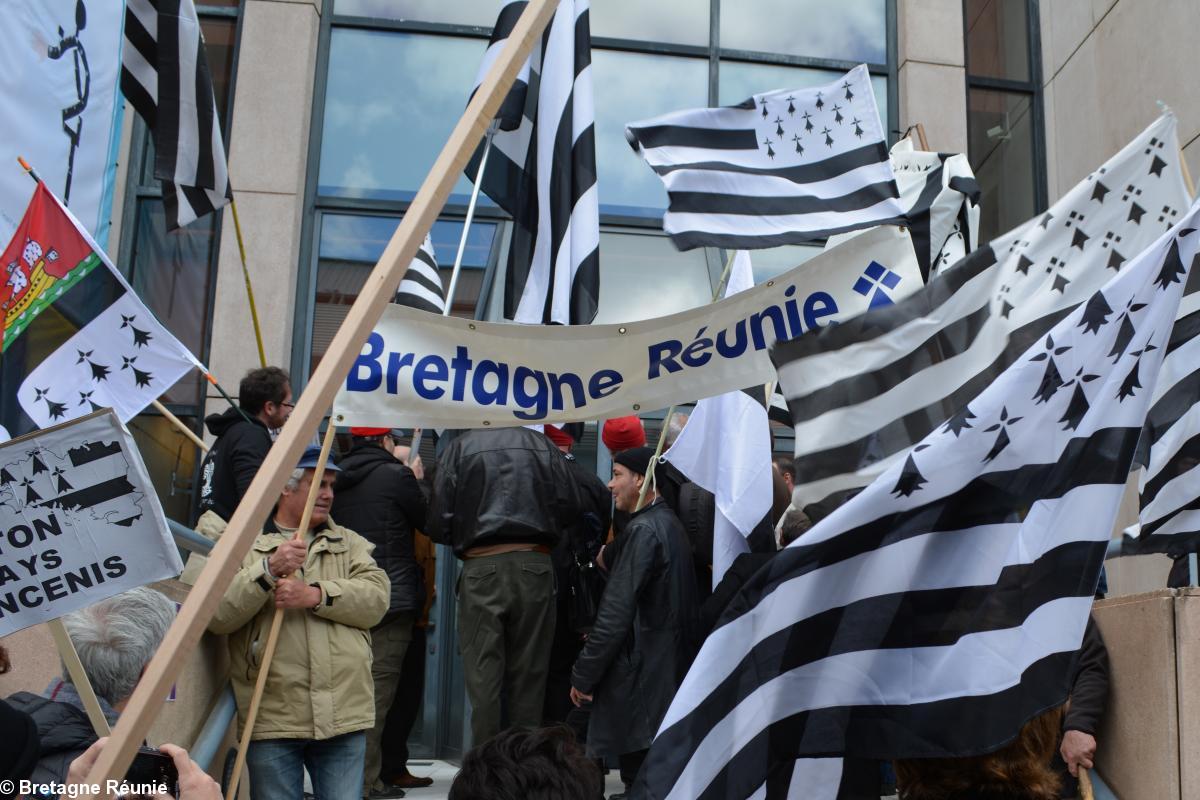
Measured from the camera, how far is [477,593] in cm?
699

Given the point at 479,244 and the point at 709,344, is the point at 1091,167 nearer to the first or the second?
the point at 479,244

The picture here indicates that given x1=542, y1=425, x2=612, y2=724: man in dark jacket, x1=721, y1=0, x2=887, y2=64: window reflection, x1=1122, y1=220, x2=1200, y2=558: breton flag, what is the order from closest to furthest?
1. x1=1122, y1=220, x2=1200, y2=558: breton flag
2. x1=542, y1=425, x2=612, y2=724: man in dark jacket
3. x1=721, y1=0, x2=887, y2=64: window reflection

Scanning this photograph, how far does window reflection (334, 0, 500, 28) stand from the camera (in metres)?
11.6

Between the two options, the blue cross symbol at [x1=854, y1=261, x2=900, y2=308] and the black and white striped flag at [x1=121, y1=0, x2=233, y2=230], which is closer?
the blue cross symbol at [x1=854, y1=261, x2=900, y2=308]

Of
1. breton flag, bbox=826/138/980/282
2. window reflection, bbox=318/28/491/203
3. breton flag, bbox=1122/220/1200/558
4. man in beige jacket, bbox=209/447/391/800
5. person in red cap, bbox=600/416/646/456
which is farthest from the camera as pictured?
window reflection, bbox=318/28/491/203

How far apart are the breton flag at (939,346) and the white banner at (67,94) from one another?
3.84 metres

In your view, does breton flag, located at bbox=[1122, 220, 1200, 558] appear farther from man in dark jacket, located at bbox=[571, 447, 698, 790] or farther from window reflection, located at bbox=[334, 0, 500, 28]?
window reflection, located at bbox=[334, 0, 500, 28]

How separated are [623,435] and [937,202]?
8.80 feet

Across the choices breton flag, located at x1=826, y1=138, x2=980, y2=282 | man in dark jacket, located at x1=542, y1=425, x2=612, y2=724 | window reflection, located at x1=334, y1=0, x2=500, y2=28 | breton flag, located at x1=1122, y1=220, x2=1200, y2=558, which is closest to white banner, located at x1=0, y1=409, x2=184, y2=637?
breton flag, located at x1=1122, y1=220, x2=1200, y2=558

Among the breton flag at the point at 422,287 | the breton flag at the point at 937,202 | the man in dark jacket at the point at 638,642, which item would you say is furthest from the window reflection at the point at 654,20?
the man in dark jacket at the point at 638,642

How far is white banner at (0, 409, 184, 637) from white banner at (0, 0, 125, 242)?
341 cm

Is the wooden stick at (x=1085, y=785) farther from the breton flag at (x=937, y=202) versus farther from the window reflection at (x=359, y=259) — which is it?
the window reflection at (x=359, y=259)

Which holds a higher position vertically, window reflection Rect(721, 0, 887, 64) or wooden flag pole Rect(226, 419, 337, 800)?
window reflection Rect(721, 0, 887, 64)

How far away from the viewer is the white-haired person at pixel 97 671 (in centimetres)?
362
